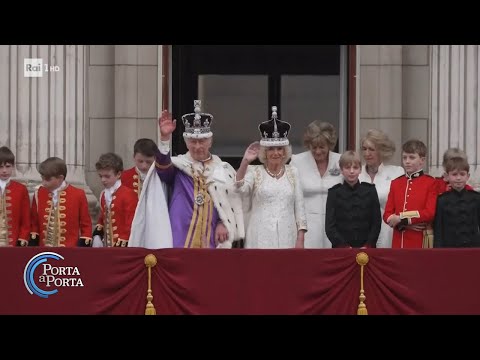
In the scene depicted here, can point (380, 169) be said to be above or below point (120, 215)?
above

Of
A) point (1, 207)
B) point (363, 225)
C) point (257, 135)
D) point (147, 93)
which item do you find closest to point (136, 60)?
point (147, 93)

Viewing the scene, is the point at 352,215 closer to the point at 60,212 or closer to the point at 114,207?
the point at 114,207

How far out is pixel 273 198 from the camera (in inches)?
522

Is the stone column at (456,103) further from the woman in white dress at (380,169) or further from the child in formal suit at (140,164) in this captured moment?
the child in formal suit at (140,164)

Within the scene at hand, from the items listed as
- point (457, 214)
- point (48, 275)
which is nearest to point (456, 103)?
point (457, 214)

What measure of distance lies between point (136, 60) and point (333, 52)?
2.20 m

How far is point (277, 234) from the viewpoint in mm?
13289

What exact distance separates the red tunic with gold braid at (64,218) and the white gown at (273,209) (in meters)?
1.74

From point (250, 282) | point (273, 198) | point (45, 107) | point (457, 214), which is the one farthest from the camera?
point (45, 107)

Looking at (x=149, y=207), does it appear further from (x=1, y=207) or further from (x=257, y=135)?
(x=257, y=135)

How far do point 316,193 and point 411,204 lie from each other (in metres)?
0.96

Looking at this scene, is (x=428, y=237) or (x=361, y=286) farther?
(x=428, y=237)

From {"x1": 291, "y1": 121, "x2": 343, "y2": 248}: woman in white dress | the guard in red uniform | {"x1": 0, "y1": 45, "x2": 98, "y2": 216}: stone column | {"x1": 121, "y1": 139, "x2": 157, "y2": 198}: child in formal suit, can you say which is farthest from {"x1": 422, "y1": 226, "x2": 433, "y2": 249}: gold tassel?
{"x1": 0, "y1": 45, "x2": 98, "y2": 216}: stone column

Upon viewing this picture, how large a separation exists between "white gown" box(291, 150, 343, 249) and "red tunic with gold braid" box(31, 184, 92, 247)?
2016mm
